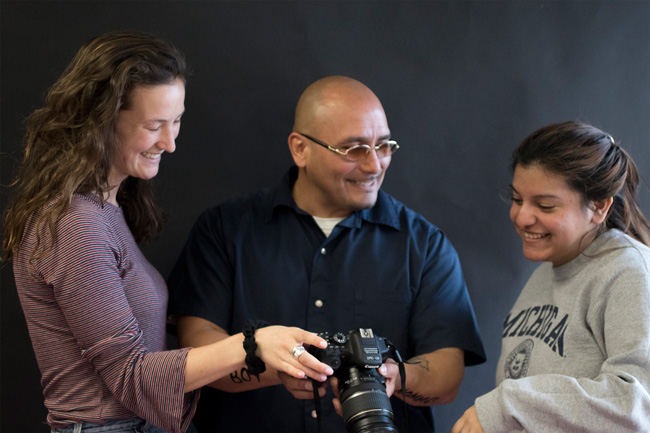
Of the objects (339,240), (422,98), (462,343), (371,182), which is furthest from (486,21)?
(462,343)

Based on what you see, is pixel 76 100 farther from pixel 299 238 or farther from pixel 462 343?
pixel 462 343

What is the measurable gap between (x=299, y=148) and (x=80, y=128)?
0.73 m

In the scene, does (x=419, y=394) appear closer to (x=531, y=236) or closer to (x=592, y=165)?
(x=531, y=236)

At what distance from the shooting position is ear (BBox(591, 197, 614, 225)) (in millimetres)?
1586

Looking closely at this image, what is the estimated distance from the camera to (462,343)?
5.97 ft

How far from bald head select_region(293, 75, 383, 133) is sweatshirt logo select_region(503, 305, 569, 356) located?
28.8 inches

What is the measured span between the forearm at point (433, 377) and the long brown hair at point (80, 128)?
913 millimetres

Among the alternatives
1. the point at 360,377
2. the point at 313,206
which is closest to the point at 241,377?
the point at 360,377

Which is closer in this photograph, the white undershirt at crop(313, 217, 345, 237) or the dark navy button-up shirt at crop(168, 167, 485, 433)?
the dark navy button-up shirt at crop(168, 167, 485, 433)

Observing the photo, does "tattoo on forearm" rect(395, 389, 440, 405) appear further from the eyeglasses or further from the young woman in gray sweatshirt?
the eyeglasses

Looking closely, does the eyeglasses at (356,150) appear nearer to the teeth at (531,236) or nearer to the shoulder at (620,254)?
the teeth at (531,236)

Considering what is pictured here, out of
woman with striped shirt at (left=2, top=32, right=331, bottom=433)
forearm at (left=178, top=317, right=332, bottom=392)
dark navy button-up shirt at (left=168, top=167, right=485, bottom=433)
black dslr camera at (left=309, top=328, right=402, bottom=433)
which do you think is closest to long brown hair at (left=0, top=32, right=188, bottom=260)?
woman with striped shirt at (left=2, top=32, right=331, bottom=433)

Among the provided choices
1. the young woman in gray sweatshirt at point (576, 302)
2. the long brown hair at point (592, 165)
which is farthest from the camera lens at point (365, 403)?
the long brown hair at point (592, 165)

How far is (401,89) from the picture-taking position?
87.0 inches
